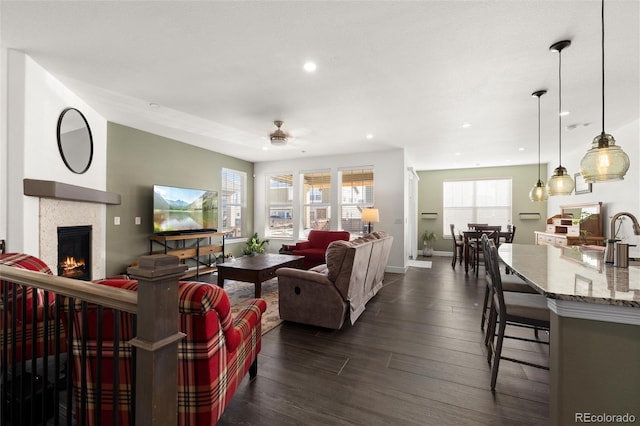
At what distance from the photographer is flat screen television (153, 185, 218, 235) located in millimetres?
4754

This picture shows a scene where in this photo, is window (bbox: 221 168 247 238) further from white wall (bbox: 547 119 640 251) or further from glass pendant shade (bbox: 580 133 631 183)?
white wall (bbox: 547 119 640 251)

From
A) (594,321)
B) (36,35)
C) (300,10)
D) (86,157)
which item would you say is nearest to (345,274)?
(594,321)

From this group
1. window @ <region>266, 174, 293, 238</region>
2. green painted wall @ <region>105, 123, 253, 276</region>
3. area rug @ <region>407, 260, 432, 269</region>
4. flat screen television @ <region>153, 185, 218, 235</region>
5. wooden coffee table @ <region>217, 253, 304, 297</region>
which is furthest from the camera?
window @ <region>266, 174, 293, 238</region>

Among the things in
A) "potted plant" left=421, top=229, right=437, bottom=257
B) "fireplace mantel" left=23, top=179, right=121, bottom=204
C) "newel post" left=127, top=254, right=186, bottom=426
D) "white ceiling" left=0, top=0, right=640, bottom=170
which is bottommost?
"potted plant" left=421, top=229, right=437, bottom=257

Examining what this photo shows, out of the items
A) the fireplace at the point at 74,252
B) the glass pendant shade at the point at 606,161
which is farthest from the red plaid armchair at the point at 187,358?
the fireplace at the point at 74,252

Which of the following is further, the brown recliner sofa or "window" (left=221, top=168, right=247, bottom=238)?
"window" (left=221, top=168, right=247, bottom=238)

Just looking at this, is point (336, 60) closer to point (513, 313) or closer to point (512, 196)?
point (513, 313)

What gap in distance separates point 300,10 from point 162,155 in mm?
4246

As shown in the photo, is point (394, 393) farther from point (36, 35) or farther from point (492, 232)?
point (492, 232)

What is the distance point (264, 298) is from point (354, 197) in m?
3.52

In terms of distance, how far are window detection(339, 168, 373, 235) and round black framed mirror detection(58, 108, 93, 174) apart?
4.73m

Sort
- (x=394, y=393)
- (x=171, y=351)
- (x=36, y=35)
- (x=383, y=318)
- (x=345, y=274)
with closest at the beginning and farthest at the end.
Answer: (x=171, y=351) → (x=394, y=393) → (x=36, y=35) → (x=345, y=274) → (x=383, y=318)

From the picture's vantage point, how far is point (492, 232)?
5.71m

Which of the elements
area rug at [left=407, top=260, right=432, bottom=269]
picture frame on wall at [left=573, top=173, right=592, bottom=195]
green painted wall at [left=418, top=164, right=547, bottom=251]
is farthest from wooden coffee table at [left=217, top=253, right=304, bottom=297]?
picture frame on wall at [left=573, top=173, right=592, bottom=195]
